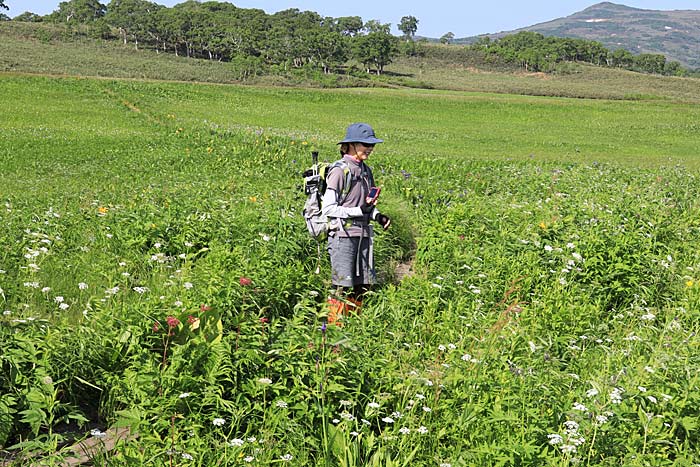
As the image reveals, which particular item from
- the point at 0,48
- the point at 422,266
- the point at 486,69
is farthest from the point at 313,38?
the point at 422,266

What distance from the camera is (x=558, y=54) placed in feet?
521

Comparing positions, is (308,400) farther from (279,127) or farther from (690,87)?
(690,87)

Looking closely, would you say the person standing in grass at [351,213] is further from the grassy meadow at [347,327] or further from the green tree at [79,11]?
the green tree at [79,11]

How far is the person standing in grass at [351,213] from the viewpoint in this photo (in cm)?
622

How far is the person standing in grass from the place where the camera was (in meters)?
6.22

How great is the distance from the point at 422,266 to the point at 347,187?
2.23 metres

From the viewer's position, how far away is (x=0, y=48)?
80.0 meters

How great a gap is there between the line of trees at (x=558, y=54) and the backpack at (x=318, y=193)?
14008cm

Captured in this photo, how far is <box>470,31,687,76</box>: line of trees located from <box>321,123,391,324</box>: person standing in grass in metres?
140

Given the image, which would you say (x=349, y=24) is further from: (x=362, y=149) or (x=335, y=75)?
(x=362, y=149)

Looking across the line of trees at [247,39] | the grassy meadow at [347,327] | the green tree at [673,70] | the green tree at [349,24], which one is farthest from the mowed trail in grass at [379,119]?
the green tree at [673,70]

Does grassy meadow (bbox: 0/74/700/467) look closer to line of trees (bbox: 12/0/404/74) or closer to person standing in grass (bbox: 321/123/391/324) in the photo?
person standing in grass (bbox: 321/123/391/324)

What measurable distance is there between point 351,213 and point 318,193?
0.42m

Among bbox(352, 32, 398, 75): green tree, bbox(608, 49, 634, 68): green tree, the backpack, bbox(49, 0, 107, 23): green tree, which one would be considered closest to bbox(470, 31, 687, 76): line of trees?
bbox(608, 49, 634, 68): green tree
